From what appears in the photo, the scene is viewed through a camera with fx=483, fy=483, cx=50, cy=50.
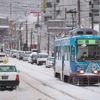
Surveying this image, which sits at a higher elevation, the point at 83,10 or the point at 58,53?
the point at 83,10

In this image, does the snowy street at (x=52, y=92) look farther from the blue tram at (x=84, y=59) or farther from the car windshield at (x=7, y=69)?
the car windshield at (x=7, y=69)

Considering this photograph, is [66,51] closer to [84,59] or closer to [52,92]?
[84,59]

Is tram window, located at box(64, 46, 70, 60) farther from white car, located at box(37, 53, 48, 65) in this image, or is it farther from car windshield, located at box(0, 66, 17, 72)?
white car, located at box(37, 53, 48, 65)

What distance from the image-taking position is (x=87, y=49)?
103ft

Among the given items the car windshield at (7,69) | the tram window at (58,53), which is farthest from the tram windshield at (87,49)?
the tram window at (58,53)

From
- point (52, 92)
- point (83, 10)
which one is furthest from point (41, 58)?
point (52, 92)

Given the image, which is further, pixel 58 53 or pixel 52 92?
pixel 58 53

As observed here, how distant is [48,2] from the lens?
160000 millimetres

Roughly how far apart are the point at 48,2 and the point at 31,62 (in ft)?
259

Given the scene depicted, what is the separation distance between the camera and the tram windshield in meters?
31.4

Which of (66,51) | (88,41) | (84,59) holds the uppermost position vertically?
(88,41)

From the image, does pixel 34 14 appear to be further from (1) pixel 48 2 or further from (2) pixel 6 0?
(2) pixel 6 0

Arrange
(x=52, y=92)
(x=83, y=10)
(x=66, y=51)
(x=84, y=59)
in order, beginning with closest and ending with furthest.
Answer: (x=52, y=92) < (x=84, y=59) < (x=66, y=51) < (x=83, y=10)

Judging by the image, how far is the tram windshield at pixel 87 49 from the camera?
31375 millimetres
